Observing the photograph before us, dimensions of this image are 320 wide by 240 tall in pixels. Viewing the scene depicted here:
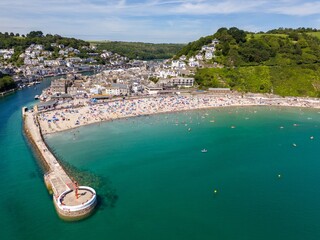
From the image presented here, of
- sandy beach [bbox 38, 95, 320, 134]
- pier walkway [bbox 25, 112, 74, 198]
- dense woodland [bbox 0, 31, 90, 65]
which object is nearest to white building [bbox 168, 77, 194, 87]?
sandy beach [bbox 38, 95, 320, 134]

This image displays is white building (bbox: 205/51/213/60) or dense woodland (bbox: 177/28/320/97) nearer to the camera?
dense woodland (bbox: 177/28/320/97)

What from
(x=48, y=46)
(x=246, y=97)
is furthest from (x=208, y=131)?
(x=48, y=46)

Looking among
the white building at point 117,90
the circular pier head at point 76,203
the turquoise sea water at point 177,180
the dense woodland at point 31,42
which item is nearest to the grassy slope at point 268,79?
the white building at point 117,90

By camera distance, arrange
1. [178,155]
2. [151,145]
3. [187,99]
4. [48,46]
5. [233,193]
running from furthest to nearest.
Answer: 1. [48,46]
2. [187,99]
3. [151,145]
4. [178,155]
5. [233,193]

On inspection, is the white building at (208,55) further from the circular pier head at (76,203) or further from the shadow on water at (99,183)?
the circular pier head at (76,203)

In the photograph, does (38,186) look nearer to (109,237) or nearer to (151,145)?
(109,237)

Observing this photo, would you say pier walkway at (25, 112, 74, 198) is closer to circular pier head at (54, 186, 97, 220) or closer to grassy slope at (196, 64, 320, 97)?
circular pier head at (54, 186, 97, 220)

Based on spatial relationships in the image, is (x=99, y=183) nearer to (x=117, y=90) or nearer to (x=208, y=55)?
(x=117, y=90)

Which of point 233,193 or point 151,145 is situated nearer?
point 233,193

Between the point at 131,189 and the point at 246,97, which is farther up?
the point at 246,97
